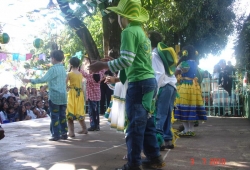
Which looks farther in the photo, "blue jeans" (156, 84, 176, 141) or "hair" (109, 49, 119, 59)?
"hair" (109, 49, 119, 59)

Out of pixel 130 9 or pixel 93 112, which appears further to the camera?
pixel 93 112

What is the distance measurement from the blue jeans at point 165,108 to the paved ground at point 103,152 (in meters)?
0.33

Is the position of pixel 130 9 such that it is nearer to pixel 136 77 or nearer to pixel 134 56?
pixel 134 56

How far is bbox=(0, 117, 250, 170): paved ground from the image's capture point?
4.60m

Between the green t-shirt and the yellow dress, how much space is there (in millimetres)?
3451

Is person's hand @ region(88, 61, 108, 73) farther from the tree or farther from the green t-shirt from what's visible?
the tree

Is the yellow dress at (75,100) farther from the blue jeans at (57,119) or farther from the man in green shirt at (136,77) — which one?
the man in green shirt at (136,77)

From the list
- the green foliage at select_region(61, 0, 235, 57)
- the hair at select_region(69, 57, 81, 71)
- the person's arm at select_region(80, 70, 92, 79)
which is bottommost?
the person's arm at select_region(80, 70, 92, 79)

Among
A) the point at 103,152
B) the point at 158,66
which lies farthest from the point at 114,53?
the point at 103,152

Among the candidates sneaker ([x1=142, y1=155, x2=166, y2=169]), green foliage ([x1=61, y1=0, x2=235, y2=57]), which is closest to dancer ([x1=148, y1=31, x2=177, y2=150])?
sneaker ([x1=142, y1=155, x2=166, y2=169])

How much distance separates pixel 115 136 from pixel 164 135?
5.98 feet

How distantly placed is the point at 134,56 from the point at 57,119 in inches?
137

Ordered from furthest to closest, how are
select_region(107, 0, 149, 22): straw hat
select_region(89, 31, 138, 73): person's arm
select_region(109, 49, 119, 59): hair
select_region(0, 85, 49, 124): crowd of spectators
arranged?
1. select_region(0, 85, 49, 124): crowd of spectators
2. select_region(109, 49, 119, 59): hair
3. select_region(107, 0, 149, 22): straw hat
4. select_region(89, 31, 138, 73): person's arm

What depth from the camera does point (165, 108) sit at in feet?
18.9
